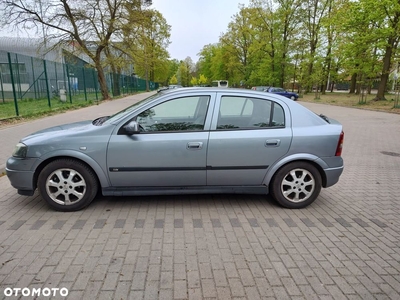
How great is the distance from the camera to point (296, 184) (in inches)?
144

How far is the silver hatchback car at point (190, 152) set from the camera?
3.38 m

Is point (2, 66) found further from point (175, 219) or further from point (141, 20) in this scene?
point (175, 219)

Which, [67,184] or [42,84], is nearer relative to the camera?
[67,184]

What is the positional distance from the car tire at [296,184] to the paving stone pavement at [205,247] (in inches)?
6.5

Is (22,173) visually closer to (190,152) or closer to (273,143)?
(190,152)

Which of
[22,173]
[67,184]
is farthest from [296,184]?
[22,173]

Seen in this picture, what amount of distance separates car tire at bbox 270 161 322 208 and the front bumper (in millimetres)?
3211

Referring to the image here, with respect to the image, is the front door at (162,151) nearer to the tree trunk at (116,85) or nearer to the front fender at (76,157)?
the front fender at (76,157)

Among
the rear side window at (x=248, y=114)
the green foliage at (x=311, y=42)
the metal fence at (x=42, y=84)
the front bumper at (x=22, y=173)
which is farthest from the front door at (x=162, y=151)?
the green foliage at (x=311, y=42)

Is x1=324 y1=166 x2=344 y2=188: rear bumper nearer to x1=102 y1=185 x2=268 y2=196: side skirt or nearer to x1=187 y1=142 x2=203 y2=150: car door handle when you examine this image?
x1=102 y1=185 x2=268 y2=196: side skirt

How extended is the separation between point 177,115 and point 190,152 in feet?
1.90

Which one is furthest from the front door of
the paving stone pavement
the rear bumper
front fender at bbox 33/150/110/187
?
the rear bumper

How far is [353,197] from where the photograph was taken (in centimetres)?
420

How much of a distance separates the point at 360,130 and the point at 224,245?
1001cm
